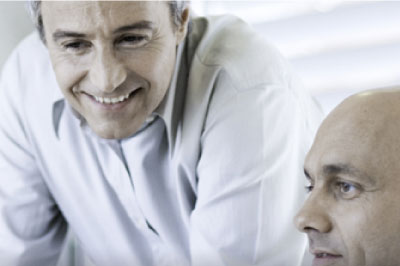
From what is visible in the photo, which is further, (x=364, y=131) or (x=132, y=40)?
(x=132, y=40)

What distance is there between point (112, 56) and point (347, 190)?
437mm

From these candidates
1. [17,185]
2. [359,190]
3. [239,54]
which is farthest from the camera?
[17,185]

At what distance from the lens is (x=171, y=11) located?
4.20 feet

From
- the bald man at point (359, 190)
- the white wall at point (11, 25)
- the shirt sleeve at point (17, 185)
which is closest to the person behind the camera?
the bald man at point (359, 190)

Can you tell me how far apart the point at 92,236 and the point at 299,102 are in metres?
0.48

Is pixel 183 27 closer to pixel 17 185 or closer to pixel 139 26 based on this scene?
pixel 139 26

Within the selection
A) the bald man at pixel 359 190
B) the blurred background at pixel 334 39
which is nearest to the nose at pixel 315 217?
the bald man at pixel 359 190

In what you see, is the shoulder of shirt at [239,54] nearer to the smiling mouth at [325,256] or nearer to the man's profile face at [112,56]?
the man's profile face at [112,56]

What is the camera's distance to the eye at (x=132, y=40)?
1228 millimetres

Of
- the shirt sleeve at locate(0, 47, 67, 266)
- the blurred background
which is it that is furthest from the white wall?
the blurred background

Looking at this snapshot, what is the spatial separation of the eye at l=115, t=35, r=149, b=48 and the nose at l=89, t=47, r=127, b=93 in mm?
24

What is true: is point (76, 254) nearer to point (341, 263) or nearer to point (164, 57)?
point (164, 57)

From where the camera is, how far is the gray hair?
4.20ft

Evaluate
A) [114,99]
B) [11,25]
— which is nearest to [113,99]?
[114,99]
